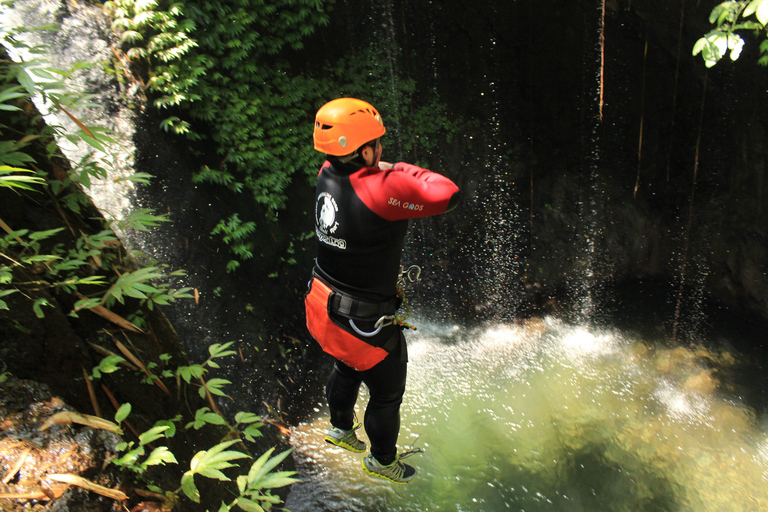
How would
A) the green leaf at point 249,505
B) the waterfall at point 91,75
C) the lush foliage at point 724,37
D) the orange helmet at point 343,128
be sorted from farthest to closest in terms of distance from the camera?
the waterfall at point 91,75
the lush foliage at point 724,37
the orange helmet at point 343,128
the green leaf at point 249,505

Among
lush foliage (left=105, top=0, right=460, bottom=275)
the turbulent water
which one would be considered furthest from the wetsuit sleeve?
lush foliage (left=105, top=0, right=460, bottom=275)

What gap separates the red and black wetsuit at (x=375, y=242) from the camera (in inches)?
66.3

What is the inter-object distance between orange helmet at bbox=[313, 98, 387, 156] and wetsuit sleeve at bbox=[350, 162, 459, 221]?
6.9 inches

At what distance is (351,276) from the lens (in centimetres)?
197

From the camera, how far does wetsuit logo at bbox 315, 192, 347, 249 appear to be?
1.89 m

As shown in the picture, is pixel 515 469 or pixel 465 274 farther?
pixel 465 274

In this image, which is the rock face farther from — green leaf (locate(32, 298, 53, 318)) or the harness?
the harness

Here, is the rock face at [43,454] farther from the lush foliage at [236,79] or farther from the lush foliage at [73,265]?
the lush foliage at [236,79]

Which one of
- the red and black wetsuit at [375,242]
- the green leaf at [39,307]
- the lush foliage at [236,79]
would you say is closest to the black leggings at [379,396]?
the red and black wetsuit at [375,242]

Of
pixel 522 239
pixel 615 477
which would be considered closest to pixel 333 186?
pixel 615 477

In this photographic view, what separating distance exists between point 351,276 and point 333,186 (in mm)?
453

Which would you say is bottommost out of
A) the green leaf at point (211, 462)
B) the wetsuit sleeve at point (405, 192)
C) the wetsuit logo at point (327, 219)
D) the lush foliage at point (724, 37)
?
Answer: the green leaf at point (211, 462)

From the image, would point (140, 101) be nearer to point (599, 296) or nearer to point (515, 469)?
point (515, 469)

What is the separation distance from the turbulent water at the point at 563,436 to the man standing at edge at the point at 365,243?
921 millimetres
